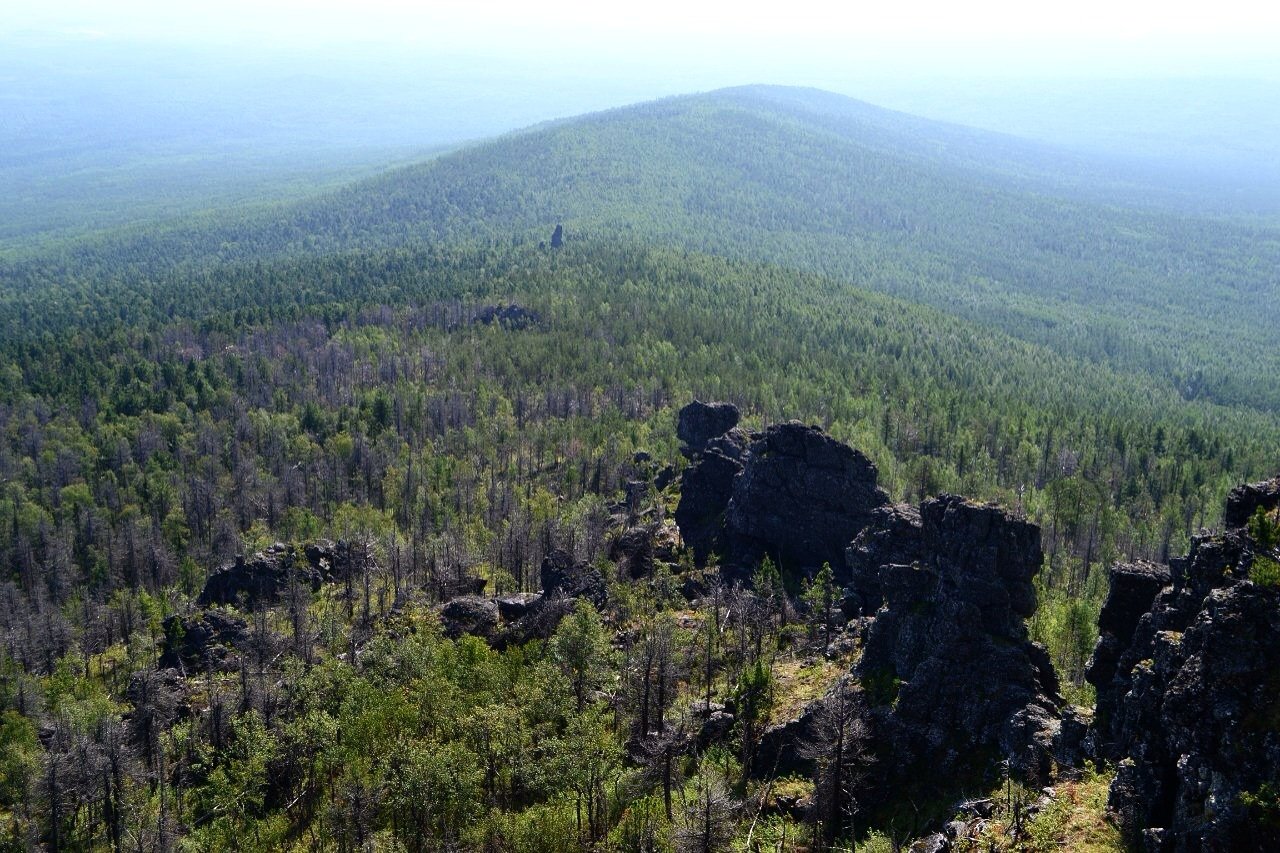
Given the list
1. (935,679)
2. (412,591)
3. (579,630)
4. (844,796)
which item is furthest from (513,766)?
(412,591)

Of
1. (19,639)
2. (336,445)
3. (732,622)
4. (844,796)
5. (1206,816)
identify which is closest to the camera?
(1206,816)

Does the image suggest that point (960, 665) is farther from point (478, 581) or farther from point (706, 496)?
point (478, 581)

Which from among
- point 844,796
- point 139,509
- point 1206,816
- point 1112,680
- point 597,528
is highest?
point 1206,816

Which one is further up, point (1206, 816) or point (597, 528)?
point (1206, 816)

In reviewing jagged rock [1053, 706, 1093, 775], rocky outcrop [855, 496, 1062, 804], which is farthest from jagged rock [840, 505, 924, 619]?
jagged rock [1053, 706, 1093, 775]

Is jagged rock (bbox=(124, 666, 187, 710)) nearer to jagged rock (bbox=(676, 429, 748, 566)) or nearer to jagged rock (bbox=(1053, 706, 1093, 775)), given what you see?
jagged rock (bbox=(676, 429, 748, 566))

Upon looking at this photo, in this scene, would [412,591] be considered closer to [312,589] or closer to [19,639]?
[312,589]

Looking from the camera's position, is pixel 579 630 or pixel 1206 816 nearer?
pixel 1206 816

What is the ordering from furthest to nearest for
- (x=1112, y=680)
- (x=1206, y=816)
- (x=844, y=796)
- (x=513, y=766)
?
(x=513, y=766), (x=844, y=796), (x=1112, y=680), (x=1206, y=816)
